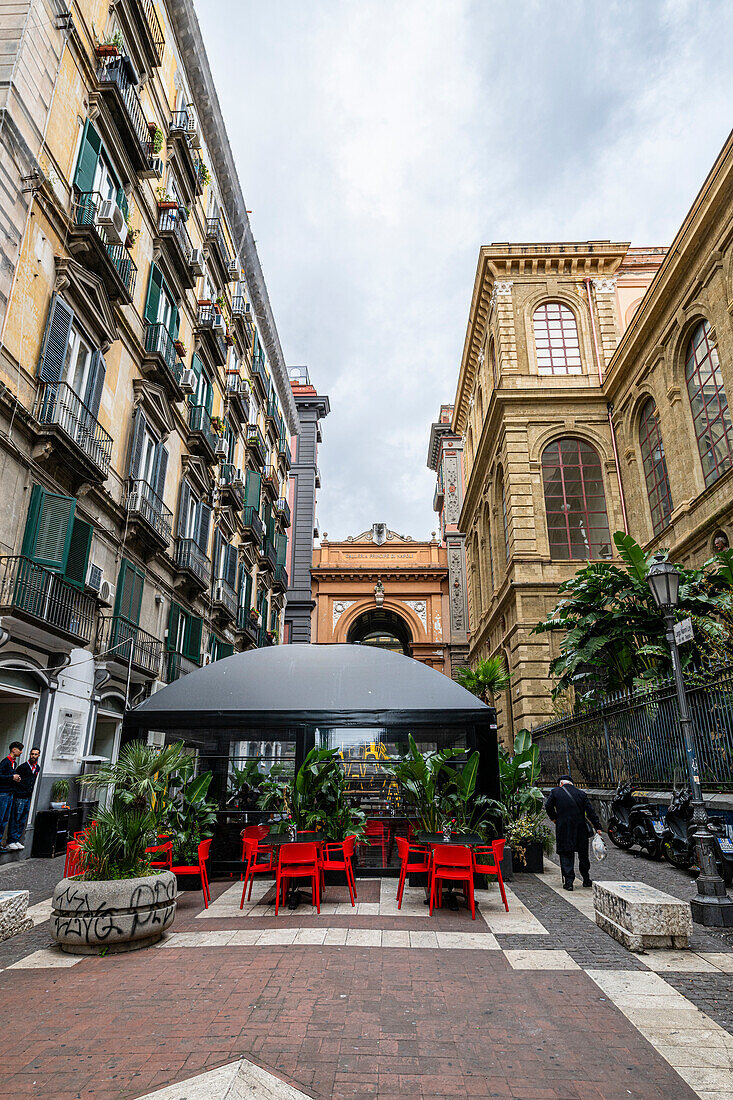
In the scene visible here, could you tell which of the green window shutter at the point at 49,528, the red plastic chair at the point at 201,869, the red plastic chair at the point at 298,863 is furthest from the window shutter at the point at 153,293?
the red plastic chair at the point at 298,863

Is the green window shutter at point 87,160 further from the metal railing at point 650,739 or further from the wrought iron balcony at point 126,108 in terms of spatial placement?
the metal railing at point 650,739

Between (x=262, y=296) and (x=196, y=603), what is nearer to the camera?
(x=196, y=603)

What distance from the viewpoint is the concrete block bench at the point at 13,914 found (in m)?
6.93

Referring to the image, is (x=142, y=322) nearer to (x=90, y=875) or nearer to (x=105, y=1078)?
(x=90, y=875)

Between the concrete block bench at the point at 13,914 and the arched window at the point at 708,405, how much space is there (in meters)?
18.3

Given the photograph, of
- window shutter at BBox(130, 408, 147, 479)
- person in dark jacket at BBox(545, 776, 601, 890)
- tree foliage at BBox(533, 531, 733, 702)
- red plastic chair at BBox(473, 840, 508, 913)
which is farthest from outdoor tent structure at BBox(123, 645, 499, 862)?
window shutter at BBox(130, 408, 147, 479)

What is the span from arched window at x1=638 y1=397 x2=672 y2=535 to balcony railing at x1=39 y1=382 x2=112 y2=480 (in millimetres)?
17585

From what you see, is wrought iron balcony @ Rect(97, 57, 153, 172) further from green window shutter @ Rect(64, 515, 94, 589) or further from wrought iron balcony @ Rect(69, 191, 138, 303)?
green window shutter @ Rect(64, 515, 94, 589)

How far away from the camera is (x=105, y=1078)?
395cm

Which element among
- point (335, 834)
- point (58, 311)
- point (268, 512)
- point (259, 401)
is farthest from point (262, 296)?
point (335, 834)

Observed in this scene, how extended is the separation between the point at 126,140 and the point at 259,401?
17.1 meters

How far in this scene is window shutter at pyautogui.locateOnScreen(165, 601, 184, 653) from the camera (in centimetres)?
1964

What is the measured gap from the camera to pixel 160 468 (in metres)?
19.3

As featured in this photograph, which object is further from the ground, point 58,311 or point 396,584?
point 396,584
